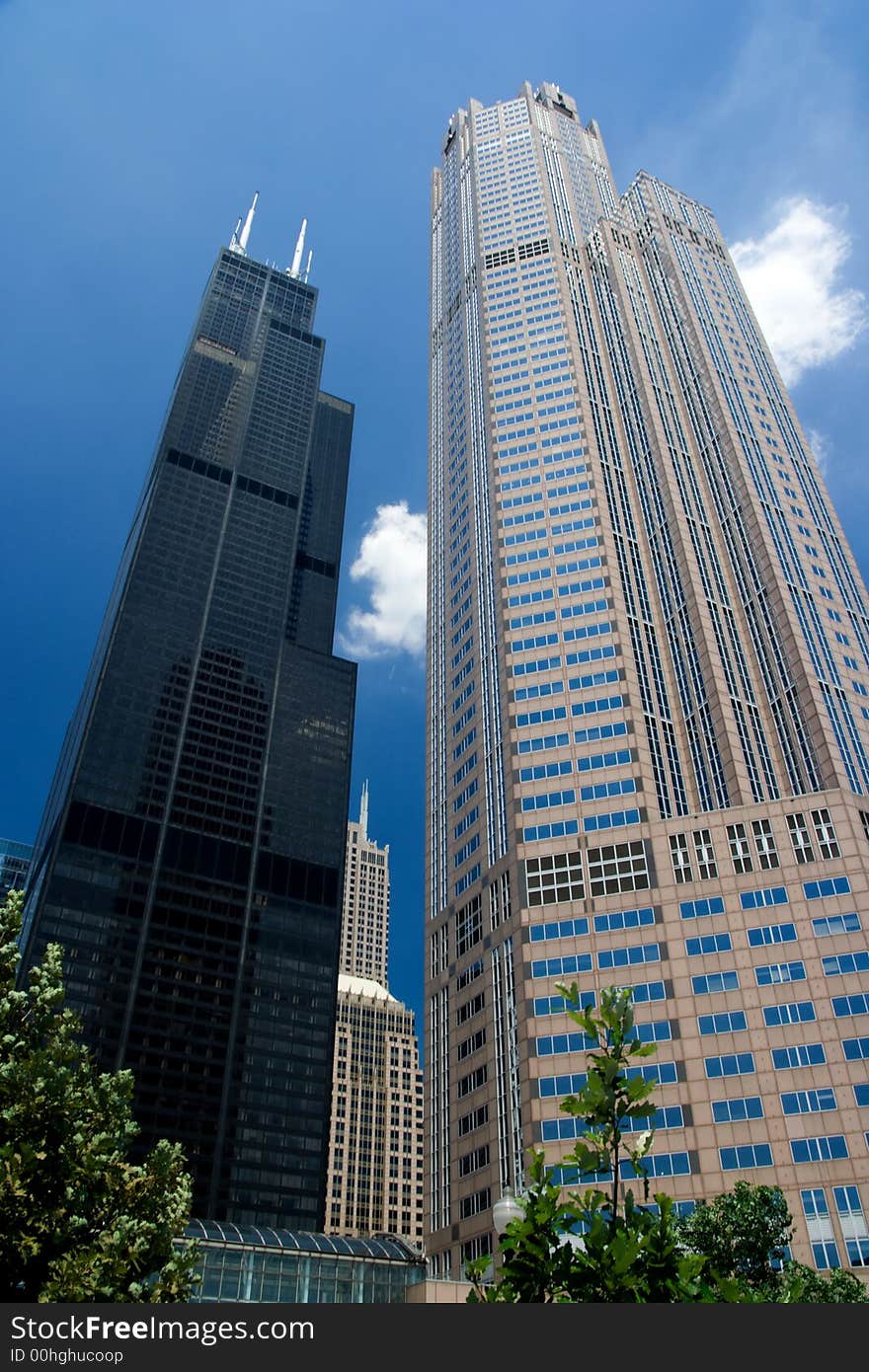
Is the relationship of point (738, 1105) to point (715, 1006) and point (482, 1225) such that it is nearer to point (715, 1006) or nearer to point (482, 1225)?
point (715, 1006)

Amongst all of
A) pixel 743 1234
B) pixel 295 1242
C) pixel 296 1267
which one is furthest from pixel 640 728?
pixel 296 1267

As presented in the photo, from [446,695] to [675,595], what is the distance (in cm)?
3212

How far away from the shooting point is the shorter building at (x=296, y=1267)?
5916cm

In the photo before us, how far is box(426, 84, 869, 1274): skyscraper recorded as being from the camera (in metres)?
84.2

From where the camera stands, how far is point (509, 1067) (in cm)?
9106

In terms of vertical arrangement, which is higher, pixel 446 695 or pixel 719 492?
pixel 719 492

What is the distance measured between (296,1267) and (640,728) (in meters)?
63.0

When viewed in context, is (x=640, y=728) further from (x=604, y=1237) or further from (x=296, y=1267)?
(x=604, y=1237)

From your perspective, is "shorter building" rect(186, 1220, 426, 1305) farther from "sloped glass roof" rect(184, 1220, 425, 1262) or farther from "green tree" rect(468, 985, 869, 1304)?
"green tree" rect(468, 985, 869, 1304)

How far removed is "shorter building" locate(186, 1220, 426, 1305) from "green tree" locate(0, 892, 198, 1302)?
33658 millimetres

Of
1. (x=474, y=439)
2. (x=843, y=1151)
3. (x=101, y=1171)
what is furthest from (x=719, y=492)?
(x=101, y=1171)

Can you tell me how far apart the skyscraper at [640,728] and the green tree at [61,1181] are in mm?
60669

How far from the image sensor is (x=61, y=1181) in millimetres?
26859

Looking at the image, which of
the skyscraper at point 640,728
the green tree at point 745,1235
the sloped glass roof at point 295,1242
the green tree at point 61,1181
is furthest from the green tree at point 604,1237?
the skyscraper at point 640,728
